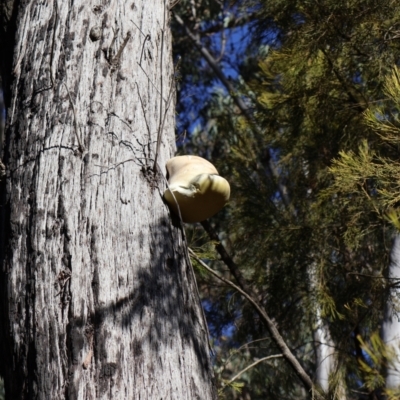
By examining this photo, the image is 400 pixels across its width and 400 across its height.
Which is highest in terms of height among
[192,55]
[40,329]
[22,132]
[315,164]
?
[192,55]

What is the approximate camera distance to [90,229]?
6.06 feet

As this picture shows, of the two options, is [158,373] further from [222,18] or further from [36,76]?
[222,18]

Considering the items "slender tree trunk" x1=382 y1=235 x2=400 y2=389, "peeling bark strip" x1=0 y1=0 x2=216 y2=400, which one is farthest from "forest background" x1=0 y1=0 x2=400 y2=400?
"peeling bark strip" x1=0 y1=0 x2=216 y2=400

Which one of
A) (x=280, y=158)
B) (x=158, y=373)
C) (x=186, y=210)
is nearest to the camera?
(x=158, y=373)

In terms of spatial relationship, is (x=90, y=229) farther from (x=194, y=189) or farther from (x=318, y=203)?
(x=318, y=203)

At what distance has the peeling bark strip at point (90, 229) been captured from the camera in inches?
67.1

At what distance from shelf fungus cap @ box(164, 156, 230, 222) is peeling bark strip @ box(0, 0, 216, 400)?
0.04 meters

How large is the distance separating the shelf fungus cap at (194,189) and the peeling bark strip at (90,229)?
4 cm

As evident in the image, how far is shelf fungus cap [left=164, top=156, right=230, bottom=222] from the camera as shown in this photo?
2074mm

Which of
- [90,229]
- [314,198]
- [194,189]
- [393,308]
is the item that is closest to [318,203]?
[314,198]

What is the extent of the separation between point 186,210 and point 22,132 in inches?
18.9

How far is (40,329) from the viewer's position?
1732 mm

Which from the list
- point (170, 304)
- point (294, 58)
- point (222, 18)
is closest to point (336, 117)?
point (294, 58)

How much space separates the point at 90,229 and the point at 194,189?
368 millimetres
